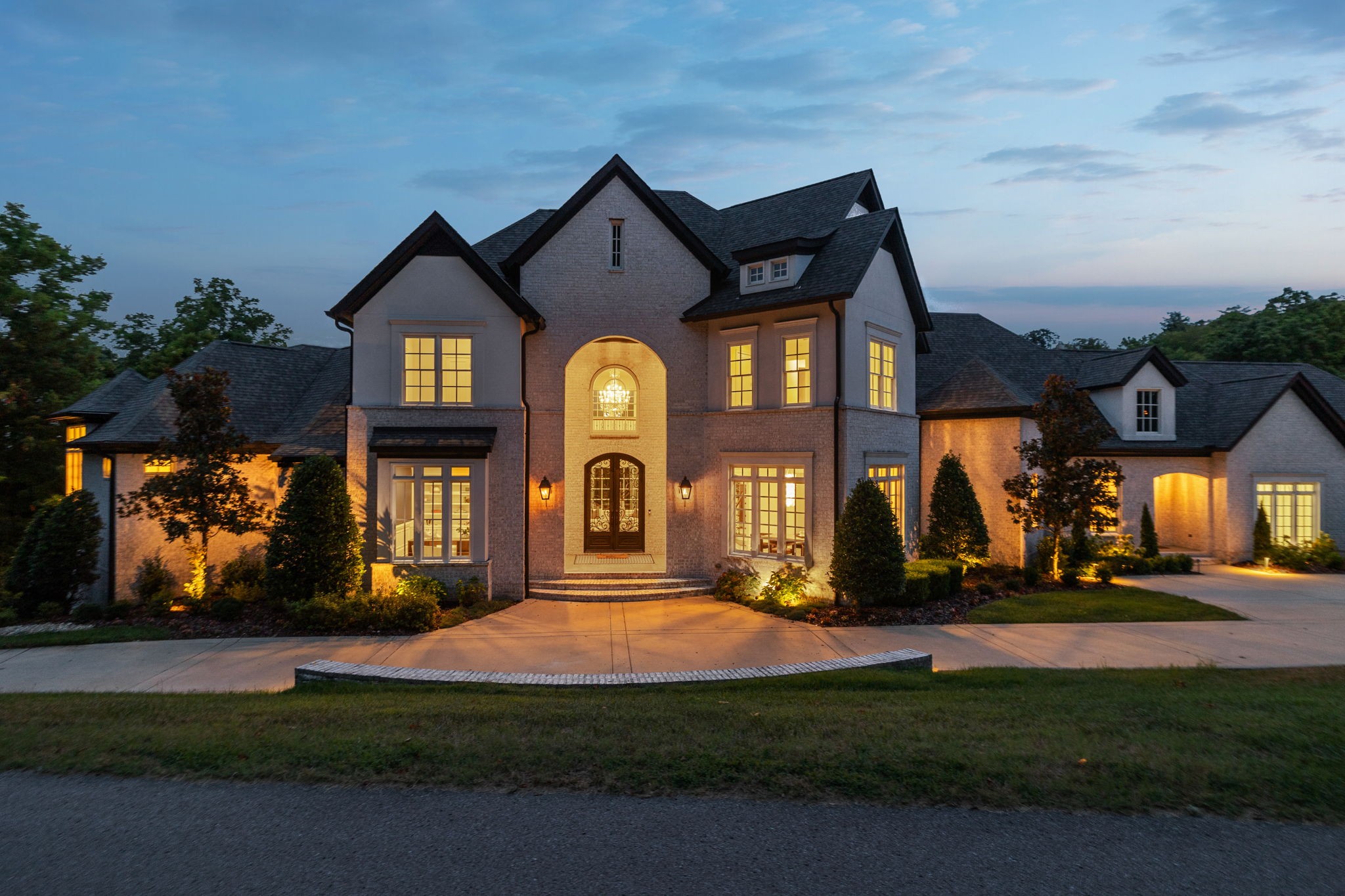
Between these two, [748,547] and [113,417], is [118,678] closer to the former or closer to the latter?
[113,417]

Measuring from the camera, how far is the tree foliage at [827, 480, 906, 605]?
43.0 feet

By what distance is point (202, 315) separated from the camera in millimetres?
30812

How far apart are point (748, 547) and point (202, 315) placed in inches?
1156

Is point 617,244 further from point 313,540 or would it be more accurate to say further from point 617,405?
point 313,540

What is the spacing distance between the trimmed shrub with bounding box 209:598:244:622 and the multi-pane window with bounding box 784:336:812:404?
1187 centimetres

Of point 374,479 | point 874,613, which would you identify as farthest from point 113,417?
point 874,613

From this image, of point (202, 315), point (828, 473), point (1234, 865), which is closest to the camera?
point (1234, 865)

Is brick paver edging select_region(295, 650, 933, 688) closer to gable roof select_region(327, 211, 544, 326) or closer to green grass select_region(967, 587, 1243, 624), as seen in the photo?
green grass select_region(967, 587, 1243, 624)

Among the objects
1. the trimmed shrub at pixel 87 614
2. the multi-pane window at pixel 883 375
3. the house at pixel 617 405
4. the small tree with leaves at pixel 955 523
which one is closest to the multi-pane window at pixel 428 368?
the house at pixel 617 405

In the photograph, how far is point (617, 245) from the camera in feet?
53.0

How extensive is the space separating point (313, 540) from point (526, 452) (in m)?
4.69

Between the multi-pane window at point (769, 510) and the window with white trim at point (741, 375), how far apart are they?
1.61 metres

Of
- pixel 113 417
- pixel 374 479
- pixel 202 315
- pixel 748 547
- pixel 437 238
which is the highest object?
pixel 202 315

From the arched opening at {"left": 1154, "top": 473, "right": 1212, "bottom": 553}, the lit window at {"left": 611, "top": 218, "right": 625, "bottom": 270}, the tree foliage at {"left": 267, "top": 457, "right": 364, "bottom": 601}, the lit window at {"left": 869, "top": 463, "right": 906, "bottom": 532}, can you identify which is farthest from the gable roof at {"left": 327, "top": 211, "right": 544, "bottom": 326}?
the arched opening at {"left": 1154, "top": 473, "right": 1212, "bottom": 553}
